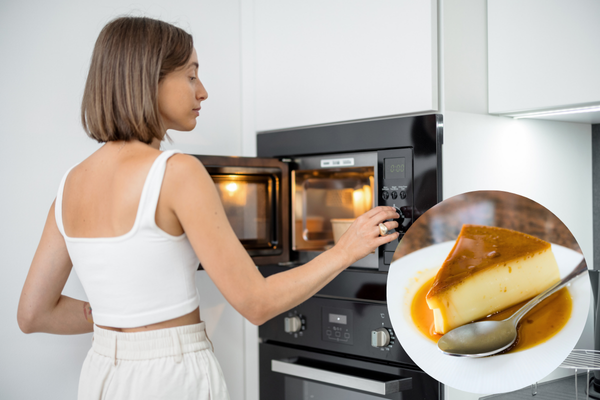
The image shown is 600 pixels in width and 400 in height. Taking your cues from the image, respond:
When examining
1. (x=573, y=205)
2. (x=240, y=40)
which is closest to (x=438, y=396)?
(x=573, y=205)

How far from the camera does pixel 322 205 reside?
1.45 m

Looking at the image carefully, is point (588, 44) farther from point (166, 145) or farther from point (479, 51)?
point (166, 145)

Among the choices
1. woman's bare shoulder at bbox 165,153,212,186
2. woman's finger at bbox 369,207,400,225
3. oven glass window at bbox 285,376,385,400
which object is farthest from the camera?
oven glass window at bbox 285,376,385,400

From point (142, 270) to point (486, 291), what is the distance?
638mm

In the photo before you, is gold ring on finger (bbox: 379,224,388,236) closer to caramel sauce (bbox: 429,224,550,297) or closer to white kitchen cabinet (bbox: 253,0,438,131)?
caramel sauce (bbox: 429,224,550,297)

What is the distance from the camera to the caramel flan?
988 millimetres

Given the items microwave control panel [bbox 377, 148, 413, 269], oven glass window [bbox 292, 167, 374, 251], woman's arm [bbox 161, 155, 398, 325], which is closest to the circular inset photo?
microwave control panel [bbox 377, 148, 413, 269]

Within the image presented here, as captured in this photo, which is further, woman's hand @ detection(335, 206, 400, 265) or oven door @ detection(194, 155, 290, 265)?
oven door @ detection(194, 155, 290, 265)

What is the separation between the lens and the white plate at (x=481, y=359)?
92 cm

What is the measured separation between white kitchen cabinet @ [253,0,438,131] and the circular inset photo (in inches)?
11.7

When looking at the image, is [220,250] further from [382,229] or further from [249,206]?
[249,206]

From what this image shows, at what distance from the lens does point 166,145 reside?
139 centimetres

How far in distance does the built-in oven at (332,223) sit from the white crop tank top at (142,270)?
0.40 m

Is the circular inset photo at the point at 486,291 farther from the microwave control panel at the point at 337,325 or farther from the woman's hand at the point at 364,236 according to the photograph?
the microwave control panel at the point at 337,325
